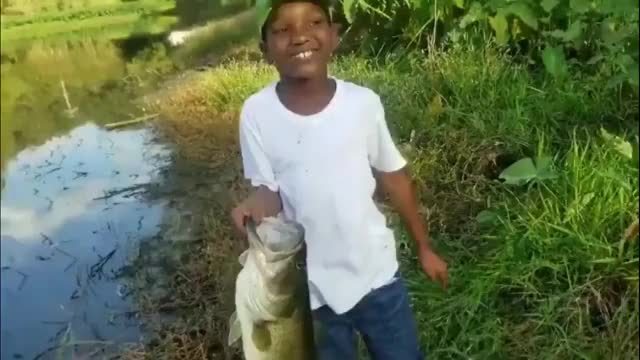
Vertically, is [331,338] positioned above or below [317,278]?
below

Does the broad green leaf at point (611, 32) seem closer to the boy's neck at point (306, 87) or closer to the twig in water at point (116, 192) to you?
the boy's neck at point (306, 87)

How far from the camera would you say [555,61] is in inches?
135

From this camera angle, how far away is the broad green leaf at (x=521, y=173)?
2.96 m

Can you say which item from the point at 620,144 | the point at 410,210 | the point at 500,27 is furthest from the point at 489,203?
the point at 410,210

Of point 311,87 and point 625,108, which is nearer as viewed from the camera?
point 311,87

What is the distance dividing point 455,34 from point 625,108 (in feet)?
3.10

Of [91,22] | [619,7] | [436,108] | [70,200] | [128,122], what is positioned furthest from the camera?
[436,108]

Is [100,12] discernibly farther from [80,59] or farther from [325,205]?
[325,205]

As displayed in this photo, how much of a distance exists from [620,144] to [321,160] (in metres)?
1.18

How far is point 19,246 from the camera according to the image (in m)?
2.15

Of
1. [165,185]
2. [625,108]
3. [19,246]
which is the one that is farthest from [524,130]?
[19,246]

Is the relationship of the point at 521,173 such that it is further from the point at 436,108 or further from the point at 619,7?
the point at 436,108

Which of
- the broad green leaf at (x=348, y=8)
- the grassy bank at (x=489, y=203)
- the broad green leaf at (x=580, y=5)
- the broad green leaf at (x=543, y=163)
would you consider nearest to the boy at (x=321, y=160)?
the grassy bank at (x=489, y=203)

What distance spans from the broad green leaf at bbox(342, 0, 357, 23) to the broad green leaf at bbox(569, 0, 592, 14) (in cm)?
94
